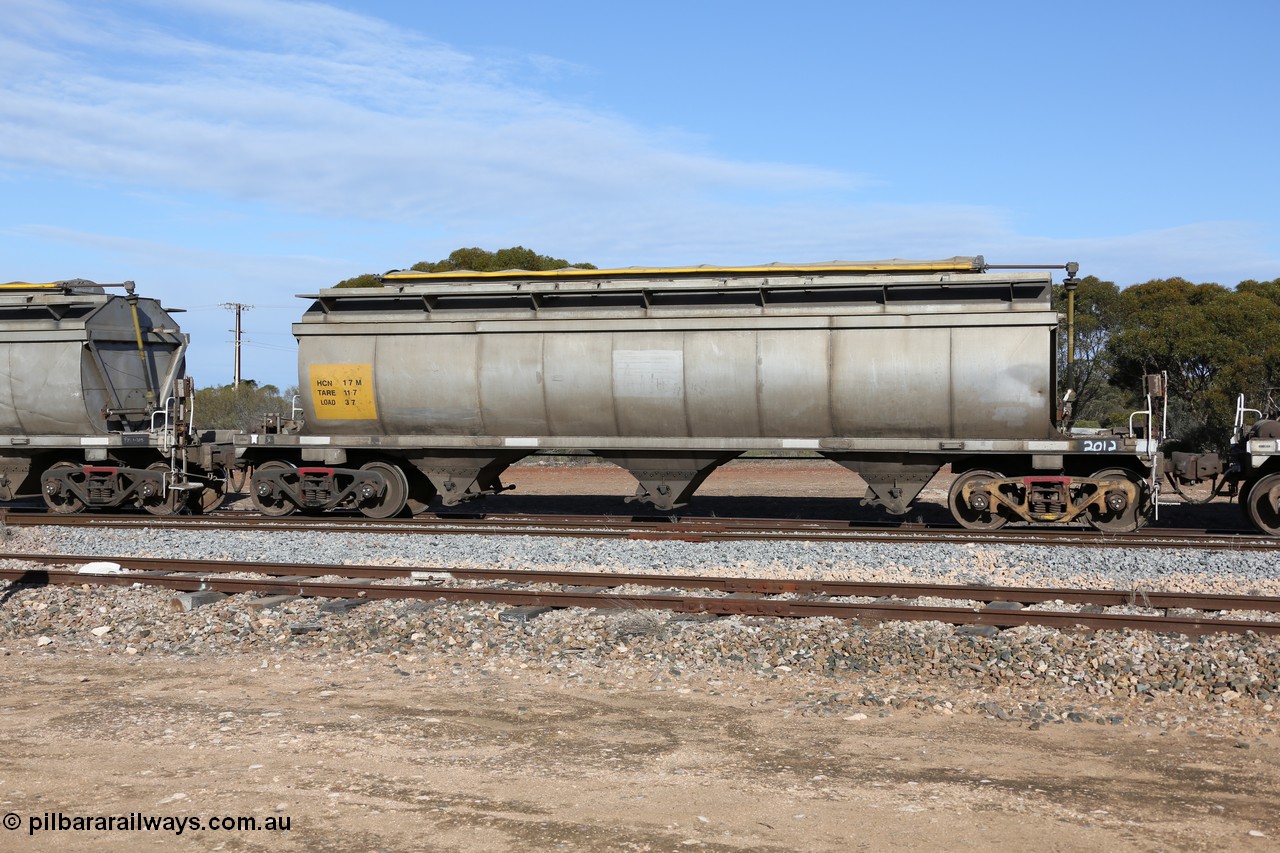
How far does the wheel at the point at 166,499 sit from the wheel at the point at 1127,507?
1485 cm

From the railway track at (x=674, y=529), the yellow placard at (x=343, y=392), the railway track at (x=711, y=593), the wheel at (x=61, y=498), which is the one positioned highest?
the yellow placard at (x=343, y=392)

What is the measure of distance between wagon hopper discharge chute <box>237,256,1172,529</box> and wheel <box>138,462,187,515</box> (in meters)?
1.89

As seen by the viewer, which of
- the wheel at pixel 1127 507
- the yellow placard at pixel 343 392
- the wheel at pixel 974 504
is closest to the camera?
the wheel at pixel 1127 507

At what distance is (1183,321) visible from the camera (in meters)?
29.8

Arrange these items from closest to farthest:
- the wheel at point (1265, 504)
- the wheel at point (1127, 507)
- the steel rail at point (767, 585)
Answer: the steel rail at point (767, 585), the wheel at point (1265, 504), the wheel at point (1127, 507)

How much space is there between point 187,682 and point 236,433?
33.8 ft

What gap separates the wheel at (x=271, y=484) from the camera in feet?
57.0

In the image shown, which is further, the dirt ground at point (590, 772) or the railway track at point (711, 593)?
the railway track at point (711, 593)

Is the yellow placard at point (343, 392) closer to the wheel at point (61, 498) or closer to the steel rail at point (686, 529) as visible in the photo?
the steel rail at point (686, 529)

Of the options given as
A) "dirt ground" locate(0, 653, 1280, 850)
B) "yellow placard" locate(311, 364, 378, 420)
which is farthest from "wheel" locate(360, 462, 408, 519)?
"dirt ground" locate(0, 653, 1280, 850)

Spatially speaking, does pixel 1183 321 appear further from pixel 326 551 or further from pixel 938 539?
pixel 326 551

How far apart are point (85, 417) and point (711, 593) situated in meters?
12.8

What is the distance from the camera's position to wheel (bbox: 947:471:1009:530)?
1509 cm

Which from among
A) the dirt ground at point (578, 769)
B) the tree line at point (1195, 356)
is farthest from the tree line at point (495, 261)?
the dirt ground at point (578, 769)
